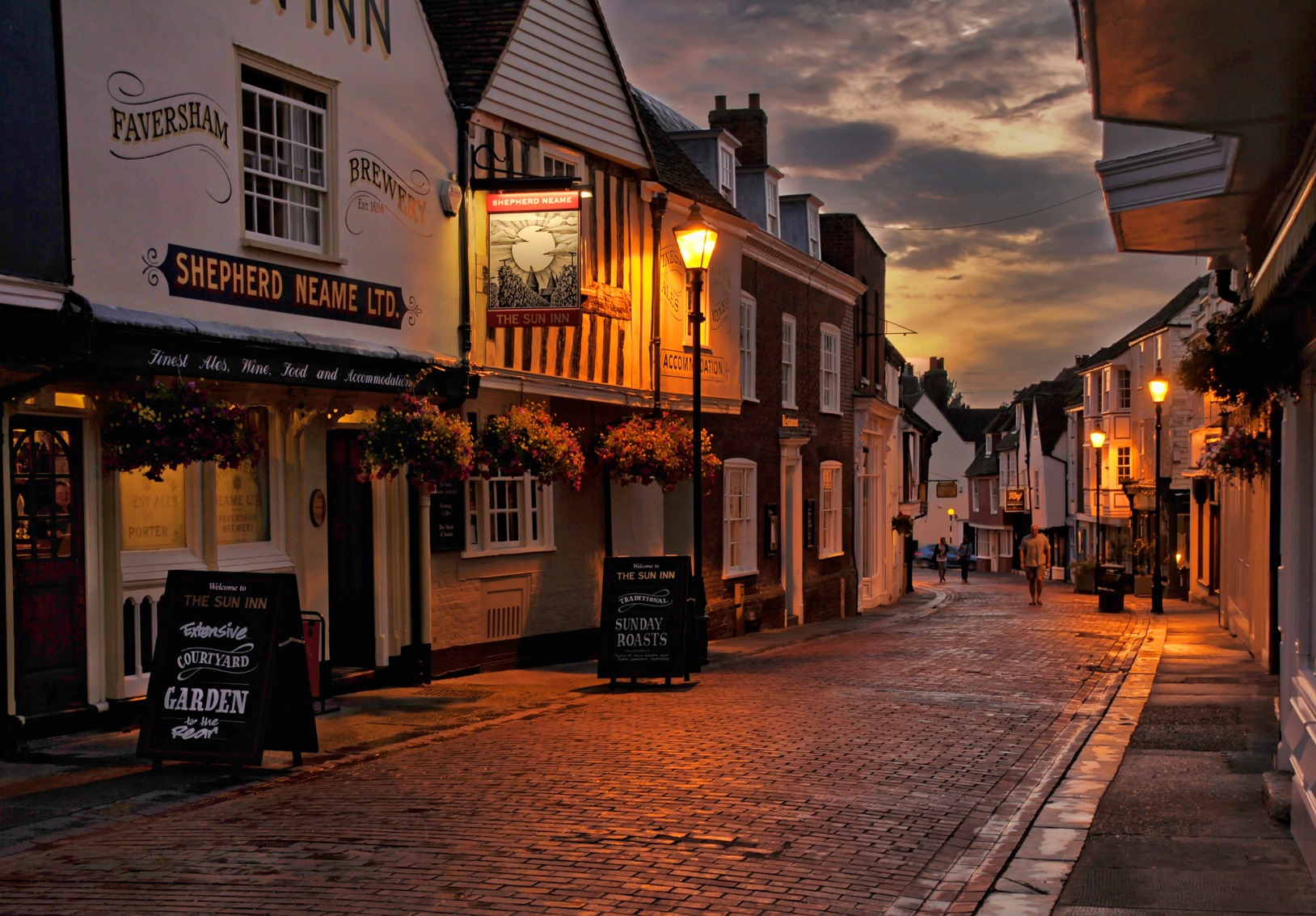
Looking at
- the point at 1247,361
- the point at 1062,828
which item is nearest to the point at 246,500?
the point at 1062,828

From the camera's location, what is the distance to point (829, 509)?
1236 inches

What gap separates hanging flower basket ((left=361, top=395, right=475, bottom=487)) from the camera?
513 inches

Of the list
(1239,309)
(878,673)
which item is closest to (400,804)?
(1239,309)

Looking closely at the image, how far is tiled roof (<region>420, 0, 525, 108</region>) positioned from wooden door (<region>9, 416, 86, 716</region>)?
672 cm

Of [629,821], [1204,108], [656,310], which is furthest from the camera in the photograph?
[656,310]

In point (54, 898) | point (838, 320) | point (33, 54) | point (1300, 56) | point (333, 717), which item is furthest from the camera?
point (838, 320)

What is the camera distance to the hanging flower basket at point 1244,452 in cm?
1483

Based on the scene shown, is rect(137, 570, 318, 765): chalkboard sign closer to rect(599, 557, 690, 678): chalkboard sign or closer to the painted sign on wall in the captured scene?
the painted sign on wall

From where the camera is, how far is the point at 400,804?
8.85m

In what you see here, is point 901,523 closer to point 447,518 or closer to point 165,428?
point 447,518

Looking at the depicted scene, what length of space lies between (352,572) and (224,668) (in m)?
5.16

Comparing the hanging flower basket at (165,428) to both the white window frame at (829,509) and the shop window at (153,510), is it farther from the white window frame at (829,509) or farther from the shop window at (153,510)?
the white window frame at (829,509)

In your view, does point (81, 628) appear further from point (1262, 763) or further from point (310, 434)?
point (1262, 763)

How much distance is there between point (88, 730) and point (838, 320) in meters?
23.2
